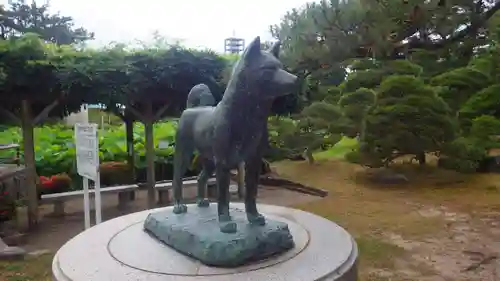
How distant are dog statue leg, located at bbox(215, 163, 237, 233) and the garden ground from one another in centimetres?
154

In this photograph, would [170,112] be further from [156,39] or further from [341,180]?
[341,180]

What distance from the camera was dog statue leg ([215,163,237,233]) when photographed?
68.9 inches

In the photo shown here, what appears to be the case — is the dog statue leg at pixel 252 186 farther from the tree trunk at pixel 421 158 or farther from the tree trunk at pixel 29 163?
the tree trunk at pixel 421 158

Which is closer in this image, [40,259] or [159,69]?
[40,259]

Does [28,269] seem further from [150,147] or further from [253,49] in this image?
[253,49]

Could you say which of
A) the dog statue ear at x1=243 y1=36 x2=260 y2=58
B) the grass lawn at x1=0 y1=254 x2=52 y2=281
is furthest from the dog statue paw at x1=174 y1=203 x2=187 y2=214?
the grass lawn at x1=0 y1=254 x2=52 y2=281

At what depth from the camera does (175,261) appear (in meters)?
1.72

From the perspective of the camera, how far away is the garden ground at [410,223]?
3131 mm

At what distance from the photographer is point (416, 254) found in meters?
3.37

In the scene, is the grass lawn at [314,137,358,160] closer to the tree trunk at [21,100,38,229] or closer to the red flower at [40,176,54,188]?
the red flower at [40,176,54,188]

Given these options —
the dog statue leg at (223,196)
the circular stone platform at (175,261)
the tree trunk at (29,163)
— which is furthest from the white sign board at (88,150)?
the tree trunk at (29,163)

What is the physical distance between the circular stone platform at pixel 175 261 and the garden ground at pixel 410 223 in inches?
47.1

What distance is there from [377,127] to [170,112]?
294 centimetres

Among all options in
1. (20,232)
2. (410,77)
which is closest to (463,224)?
(410,77)
